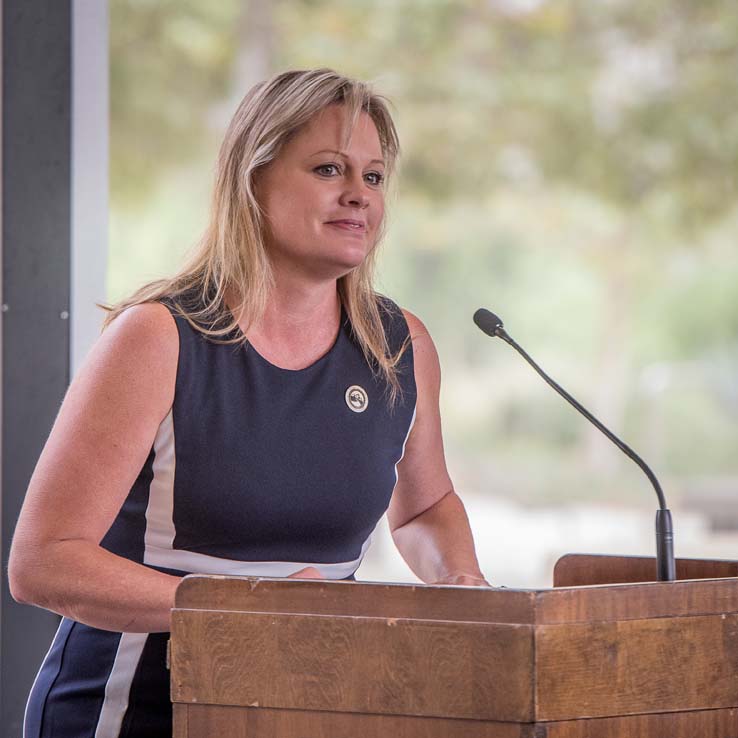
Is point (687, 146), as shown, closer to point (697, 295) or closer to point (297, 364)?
point (697, 295)

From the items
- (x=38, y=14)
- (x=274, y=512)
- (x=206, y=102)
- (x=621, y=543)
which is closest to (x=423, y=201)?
(x=206, y=102)

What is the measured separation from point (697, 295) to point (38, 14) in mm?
8641

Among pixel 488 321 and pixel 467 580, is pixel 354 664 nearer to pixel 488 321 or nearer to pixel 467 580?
pixel 467 580

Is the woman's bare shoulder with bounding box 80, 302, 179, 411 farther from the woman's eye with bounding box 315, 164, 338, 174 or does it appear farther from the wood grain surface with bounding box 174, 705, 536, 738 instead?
the wood grain surface with bounding box 174, 705, 536, 738

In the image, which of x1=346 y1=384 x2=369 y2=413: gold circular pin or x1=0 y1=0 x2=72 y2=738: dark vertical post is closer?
x1=346 y1=384 x2=369 y2=413: gold circular pin

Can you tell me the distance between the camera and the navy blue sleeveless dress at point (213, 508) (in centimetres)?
156

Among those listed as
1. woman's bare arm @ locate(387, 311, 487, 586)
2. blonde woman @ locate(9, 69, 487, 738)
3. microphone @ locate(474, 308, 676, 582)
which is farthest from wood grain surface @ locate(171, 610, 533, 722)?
woman's bare arm @ locate(387, 311, 487, 586)

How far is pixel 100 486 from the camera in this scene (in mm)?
1501

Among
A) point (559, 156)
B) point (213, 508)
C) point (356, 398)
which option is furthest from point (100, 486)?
point (559, 156)

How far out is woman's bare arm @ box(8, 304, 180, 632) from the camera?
143 cm

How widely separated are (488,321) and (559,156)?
777 cm

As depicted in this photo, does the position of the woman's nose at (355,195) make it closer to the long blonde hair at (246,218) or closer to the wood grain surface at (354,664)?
the long blonde hair at (246,218)

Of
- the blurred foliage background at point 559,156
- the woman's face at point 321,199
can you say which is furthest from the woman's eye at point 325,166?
the blurred foliage background at point 559,156

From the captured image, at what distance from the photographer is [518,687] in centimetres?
110
